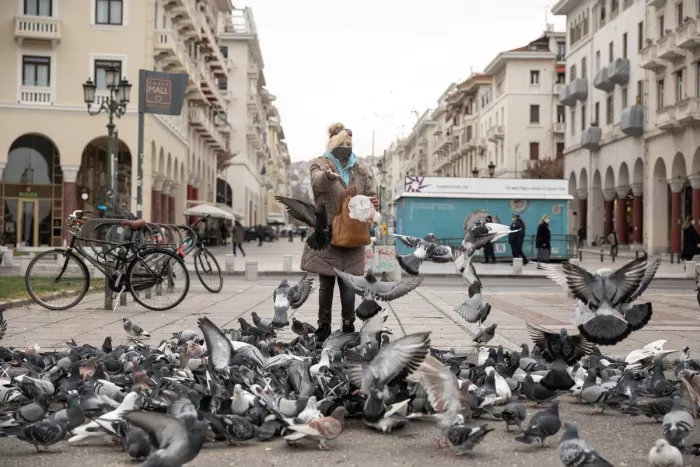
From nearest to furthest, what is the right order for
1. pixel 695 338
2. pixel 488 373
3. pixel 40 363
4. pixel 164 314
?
pixel 488 373, pixel 40 363, pixel 695 338, pixel 164 314

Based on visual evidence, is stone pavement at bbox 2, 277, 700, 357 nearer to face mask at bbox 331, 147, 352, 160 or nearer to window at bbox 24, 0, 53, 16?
face mask at bbox 331, 147, 352, 160

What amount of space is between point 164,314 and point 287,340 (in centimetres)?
357

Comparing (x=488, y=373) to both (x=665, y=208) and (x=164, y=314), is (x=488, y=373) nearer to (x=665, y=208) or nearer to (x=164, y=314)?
(x=164, y=314)

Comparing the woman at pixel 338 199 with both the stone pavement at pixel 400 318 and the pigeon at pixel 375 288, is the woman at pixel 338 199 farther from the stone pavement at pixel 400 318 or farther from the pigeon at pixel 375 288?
the pigeon at pixel 375 288

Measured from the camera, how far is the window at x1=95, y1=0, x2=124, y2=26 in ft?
122

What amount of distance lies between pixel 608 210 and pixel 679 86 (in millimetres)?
13337

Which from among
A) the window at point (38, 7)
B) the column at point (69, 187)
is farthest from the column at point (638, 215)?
the window at point (38, 7)

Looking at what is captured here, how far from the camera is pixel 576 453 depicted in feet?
12.3

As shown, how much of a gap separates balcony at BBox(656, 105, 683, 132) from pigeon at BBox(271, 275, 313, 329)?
116 ft

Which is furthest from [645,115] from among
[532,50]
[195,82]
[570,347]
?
[570,347]

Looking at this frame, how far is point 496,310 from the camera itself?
12758mm

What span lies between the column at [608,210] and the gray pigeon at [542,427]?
1972 inches

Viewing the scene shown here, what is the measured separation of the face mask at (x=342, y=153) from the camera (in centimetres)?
802

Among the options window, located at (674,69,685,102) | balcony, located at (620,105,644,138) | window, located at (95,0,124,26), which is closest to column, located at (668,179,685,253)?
window, located at (674,69,685,102)
